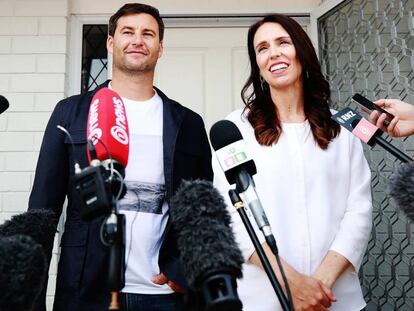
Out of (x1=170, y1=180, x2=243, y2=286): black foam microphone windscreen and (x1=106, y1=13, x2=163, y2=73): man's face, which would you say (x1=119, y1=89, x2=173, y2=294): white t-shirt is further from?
(x1=170, y1=180, x2=243, y2=286): black foam microphone windscreen

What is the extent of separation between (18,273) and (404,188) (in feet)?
2.72

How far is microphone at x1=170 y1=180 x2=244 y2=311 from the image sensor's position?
3.29 ft

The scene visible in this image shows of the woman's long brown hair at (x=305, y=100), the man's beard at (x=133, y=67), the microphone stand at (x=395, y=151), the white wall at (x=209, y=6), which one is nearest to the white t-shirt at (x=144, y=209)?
the man's beard at (x=133, y=67)

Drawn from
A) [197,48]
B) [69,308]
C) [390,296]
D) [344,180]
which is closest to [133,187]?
[69,308]

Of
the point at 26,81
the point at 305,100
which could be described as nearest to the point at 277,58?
the point at 305,100

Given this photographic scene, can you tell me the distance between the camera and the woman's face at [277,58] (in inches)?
73.9

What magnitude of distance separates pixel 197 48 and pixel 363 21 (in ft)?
3.50

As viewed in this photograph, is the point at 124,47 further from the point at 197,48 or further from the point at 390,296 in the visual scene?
the point at 390,296

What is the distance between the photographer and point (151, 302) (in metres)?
1.66

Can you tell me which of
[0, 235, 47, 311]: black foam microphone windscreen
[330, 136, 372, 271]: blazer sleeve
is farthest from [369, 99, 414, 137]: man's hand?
[0, 235, 47, 311]: black foam microphone windscreen

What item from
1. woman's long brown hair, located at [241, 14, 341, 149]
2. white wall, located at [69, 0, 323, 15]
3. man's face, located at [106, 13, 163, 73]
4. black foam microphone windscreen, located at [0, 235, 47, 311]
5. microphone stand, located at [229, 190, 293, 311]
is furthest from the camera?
white wall, located at [69, 0, 323, 15]

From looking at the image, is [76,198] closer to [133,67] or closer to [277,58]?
[133,67]

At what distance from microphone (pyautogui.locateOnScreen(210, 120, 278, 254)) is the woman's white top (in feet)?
1.60

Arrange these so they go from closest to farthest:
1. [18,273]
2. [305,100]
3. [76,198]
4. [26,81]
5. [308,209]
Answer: [18,273], [76,198], [308,209], [305,100], [26,81]
